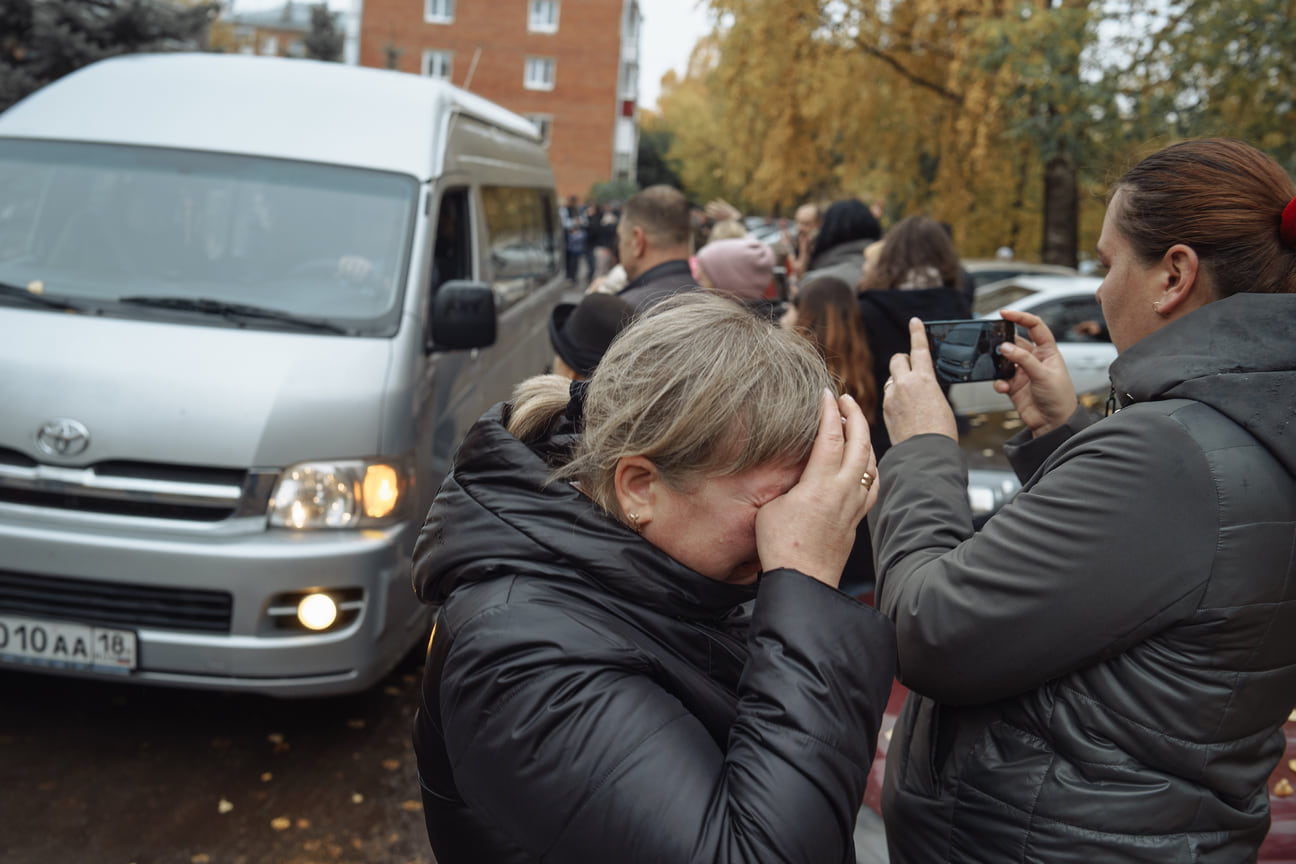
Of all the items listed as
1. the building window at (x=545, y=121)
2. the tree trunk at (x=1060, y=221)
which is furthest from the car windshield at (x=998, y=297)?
the building window at (x=545, y=121)

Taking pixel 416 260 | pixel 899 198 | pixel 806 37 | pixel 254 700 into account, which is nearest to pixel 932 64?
pixel 806 37

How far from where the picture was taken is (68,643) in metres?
3.73

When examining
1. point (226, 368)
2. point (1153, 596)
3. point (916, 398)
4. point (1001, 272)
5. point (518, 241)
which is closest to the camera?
point (1153, 596)

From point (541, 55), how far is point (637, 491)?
168ft

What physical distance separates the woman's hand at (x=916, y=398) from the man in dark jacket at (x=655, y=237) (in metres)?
2.50

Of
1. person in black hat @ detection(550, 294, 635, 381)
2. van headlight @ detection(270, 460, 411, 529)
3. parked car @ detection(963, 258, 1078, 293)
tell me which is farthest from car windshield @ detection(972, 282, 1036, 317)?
van headlight @ detection(270, 460, 411, 529)

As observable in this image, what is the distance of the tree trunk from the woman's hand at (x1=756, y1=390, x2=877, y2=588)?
1457 cm

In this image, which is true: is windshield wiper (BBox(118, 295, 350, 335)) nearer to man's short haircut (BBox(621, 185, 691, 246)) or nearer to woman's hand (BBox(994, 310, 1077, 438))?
man's short haircut (BBox(621, 185, 691, 246))

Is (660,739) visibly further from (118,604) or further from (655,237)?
(655,237)

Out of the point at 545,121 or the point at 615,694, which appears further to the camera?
the point at 545,121

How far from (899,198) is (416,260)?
13.6 metres

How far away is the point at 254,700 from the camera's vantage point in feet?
15.3

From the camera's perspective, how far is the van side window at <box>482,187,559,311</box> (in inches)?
236

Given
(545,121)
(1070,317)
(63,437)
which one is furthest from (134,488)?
(545,121)
